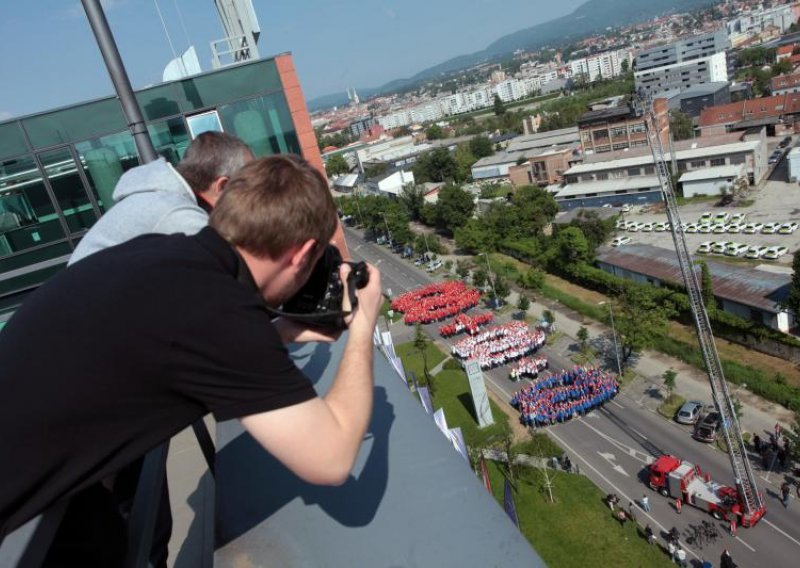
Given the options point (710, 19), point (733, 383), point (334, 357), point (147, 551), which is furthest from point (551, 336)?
point (710, 19)

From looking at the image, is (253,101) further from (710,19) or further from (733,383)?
(710,19)

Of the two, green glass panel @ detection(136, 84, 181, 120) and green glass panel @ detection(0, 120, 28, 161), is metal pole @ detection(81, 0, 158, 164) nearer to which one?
green glass panel @ detection(136, 84, 181, 120)

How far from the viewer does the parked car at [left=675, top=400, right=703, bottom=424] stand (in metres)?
12.0

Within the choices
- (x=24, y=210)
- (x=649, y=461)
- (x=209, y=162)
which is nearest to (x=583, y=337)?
(x=649, y=461)

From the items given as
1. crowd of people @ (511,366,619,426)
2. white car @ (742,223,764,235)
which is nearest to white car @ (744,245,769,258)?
white car @ (742,223,764,235)

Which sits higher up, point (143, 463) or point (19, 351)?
point (19, 351)

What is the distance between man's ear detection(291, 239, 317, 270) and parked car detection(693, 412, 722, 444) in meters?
12.2

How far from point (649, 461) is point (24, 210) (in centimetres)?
1090

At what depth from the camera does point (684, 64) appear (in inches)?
2281

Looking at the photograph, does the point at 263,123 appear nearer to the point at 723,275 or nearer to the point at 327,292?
the point at 327,292

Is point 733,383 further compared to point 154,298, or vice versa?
point 733,383

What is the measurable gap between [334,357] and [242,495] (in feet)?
2.72

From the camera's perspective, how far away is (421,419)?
1593 millimetres

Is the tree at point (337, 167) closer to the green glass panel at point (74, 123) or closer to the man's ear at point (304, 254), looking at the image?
the green glass panel at point (74, 123)
